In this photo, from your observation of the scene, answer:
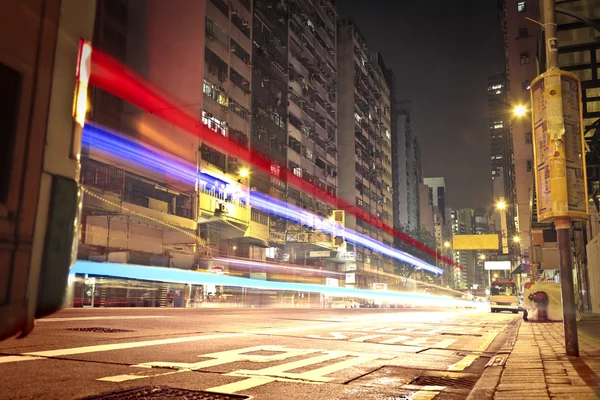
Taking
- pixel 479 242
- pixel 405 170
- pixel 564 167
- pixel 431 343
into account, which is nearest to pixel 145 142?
pixel 431 343

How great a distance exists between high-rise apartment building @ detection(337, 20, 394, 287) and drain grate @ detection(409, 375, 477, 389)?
264 feet

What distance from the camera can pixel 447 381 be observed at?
6523 millimetres

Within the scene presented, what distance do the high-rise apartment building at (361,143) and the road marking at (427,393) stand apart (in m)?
81.3

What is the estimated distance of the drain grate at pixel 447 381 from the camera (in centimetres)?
623

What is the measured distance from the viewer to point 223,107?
50406 millimetres

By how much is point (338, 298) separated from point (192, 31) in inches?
1354

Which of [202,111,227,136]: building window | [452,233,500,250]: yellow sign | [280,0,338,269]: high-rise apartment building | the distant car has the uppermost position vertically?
[280,0,338,269]: high-rise apartment building

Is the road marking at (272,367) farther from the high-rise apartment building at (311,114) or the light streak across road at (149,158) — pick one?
the high-rise apartment building at (311,114)

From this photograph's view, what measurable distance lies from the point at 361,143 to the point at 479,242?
124 feet

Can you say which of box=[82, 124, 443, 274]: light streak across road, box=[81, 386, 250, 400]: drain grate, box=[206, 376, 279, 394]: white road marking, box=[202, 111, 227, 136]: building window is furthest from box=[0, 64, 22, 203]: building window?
box=[202, 111, 227, 136]: building window

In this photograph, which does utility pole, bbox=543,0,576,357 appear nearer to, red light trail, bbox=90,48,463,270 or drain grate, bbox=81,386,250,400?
drain grate, bbox=81,386,250,400

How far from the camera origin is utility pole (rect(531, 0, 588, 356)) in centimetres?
800

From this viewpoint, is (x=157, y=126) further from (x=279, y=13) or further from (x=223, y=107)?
(x=279, y=13)

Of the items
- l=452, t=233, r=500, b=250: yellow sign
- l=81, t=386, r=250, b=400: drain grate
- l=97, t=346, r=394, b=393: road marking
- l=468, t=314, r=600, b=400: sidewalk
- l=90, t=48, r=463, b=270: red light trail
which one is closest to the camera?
l=81, t=386, r=250, b=400: drain grate
